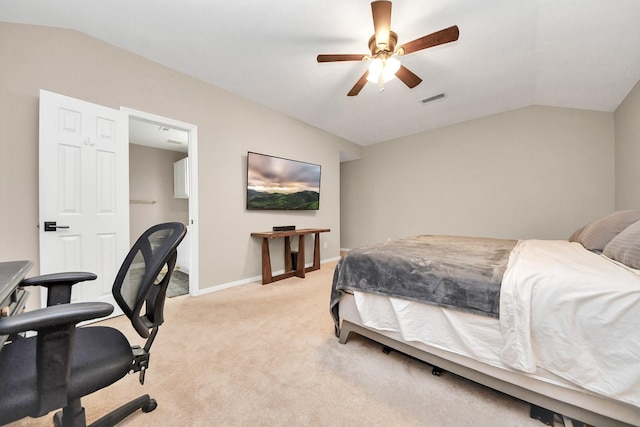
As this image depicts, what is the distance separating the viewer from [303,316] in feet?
7.93

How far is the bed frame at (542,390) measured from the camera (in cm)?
104

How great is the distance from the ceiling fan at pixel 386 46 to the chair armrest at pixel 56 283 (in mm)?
2316

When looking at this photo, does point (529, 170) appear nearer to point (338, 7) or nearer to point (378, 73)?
point (378, 73)

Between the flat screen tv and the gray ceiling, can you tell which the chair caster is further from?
the gray ceiling

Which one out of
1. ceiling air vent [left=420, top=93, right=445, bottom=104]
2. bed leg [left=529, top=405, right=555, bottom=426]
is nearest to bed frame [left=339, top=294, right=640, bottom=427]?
bed leg [left=529, top=405, right=555, bottom=426]

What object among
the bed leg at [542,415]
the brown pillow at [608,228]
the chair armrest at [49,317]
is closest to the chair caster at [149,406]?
the chair armrest at [49,317]

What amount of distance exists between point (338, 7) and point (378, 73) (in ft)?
1.96

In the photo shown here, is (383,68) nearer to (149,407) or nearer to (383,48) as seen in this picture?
(383,48)

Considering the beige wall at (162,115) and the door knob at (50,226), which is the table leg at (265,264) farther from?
the door knob at (50,226)

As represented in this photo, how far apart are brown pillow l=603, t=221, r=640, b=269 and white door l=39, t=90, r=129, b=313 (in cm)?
383

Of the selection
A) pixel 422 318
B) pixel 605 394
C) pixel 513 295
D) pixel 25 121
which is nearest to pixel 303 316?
pixel 422 318

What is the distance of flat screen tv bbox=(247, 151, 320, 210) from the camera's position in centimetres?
361

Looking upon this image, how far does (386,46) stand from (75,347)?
8.66ft

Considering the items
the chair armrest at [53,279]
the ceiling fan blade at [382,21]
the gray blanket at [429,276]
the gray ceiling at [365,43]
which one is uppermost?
the gray ceiling at [365,43]
